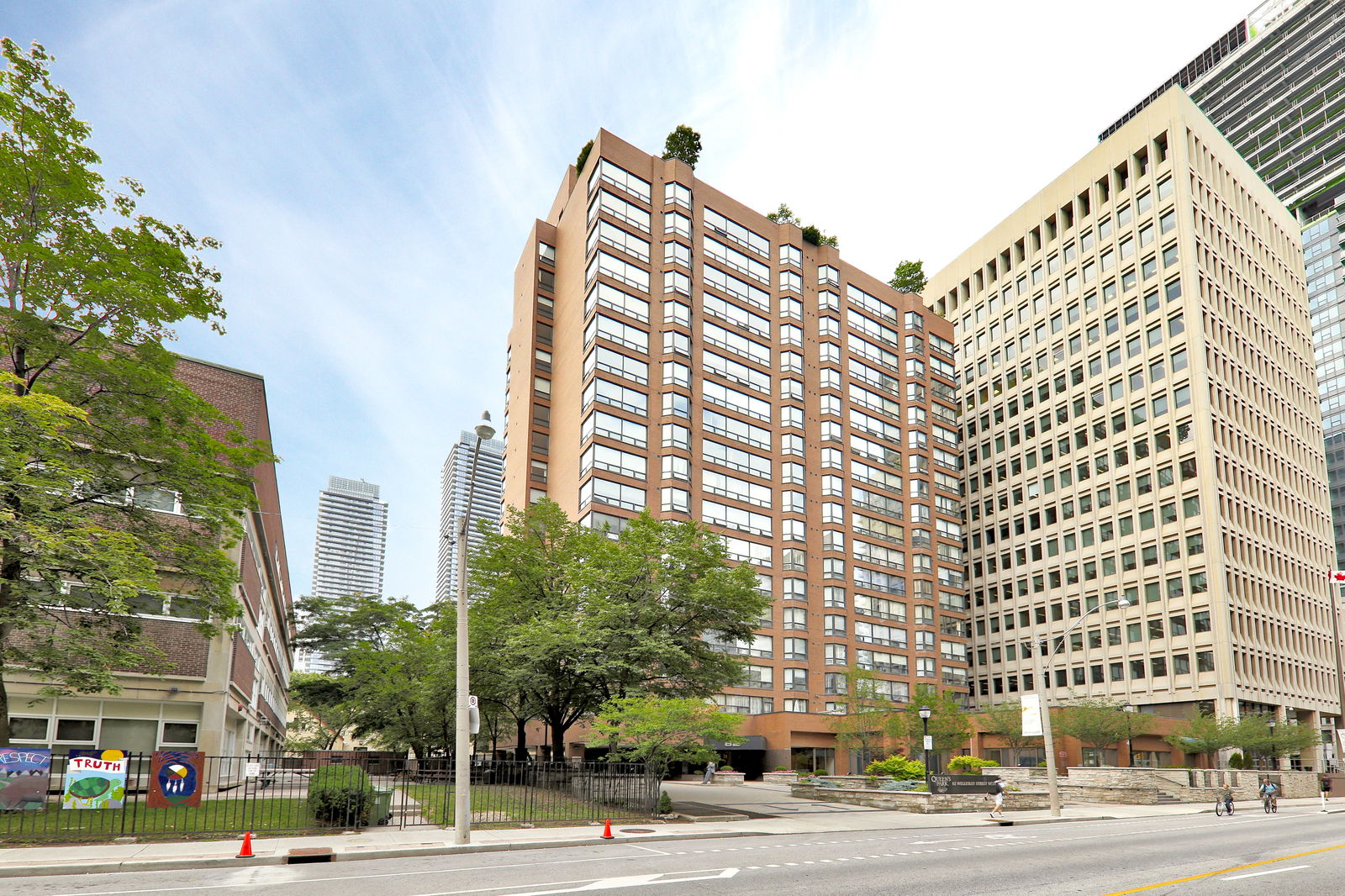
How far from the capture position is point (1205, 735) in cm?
6059

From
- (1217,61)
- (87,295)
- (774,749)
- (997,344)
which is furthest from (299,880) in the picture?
(1217,61)

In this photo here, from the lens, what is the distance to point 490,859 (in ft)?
60.4

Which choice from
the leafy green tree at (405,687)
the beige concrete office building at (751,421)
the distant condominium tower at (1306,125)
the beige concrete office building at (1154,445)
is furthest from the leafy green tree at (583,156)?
the distant condominium tower at (1306,125)

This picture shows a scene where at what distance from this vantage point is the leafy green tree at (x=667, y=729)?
28266 mm

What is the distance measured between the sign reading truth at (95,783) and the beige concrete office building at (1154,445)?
2503 inches

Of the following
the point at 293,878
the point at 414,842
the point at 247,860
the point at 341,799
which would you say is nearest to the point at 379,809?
the point at 341,799

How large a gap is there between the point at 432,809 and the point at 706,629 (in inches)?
504

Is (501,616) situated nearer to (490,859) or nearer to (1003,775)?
(490,859)

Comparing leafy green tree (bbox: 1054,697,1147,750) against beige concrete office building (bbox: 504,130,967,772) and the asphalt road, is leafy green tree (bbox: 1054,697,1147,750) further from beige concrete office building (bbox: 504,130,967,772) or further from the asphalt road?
the asphalt road

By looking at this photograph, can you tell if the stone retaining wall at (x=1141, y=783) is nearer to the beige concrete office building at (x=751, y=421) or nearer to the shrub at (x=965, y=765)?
the shrub at (x=965, y=765)

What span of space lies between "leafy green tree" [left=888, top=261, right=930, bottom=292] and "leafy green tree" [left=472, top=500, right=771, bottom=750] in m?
73.9

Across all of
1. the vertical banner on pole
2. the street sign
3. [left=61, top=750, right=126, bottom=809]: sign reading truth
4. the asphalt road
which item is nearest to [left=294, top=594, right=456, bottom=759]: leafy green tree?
[left=61, top=750, right=126, bottom=809]: sign reading truth

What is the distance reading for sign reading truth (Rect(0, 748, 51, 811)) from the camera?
19484 mm

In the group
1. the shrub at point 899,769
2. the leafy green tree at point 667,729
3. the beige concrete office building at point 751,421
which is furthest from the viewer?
the beige concrete office building at point 751,421
